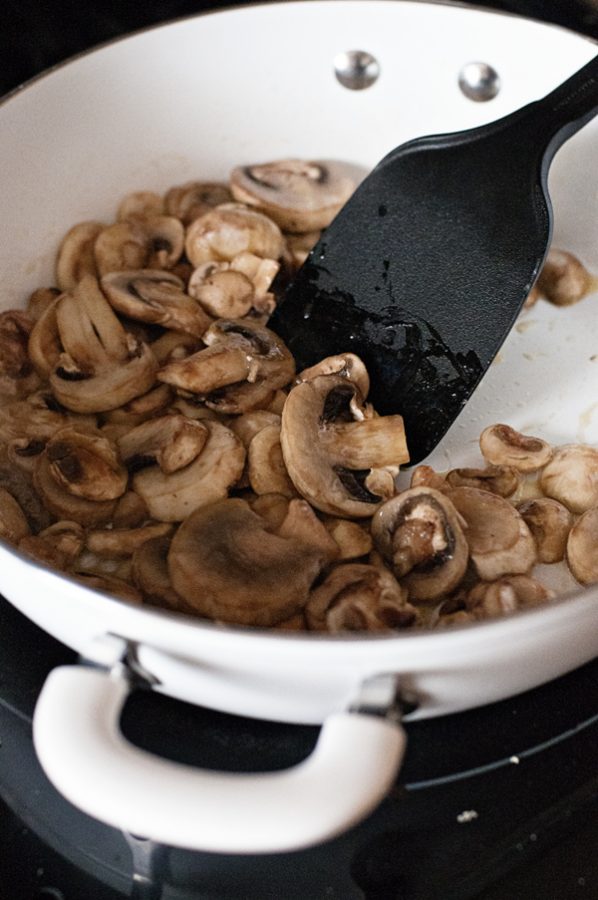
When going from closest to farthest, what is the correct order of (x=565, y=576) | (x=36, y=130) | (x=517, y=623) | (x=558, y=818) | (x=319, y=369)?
(x=517, y=623) < (x=558, y=818) < (x=565, y=576) < (x=319, y=369) < (x=36, y=130)

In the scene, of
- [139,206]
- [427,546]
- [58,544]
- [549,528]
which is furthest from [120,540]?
[139,206]

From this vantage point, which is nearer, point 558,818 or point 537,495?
point 558,818

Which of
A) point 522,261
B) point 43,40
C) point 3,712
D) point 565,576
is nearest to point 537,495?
point 565,576

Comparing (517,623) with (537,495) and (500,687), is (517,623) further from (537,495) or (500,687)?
(537,495)

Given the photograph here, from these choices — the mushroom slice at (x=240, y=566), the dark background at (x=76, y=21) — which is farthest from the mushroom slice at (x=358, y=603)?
the dark background at (x=76, y=21)

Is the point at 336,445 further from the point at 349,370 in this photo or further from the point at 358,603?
the point at 358,603
